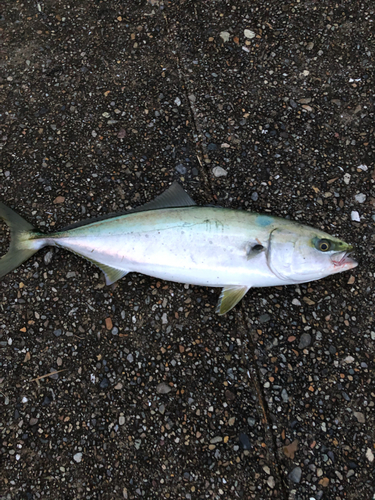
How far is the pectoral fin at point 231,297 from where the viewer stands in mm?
2471

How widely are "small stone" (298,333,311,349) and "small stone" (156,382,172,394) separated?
1.04 metres

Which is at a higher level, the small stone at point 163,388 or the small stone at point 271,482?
the small stone at point 163,388

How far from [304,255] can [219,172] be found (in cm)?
103

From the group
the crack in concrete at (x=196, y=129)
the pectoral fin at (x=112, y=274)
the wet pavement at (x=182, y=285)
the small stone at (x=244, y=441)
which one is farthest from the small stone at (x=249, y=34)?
the small stone at (x=244, y=441)

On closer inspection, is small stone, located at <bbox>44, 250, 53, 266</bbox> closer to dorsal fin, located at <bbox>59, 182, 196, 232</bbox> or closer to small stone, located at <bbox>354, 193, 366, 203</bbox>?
dorsal fin, located at <bbox>59, 182, 196, 232</bbox>

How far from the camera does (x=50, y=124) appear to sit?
10.1 feet

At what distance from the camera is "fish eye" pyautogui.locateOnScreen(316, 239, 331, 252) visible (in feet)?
7.88

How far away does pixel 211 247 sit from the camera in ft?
8.00

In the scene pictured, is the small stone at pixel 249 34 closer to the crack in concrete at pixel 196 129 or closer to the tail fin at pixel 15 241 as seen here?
the crack in concrete at pixel 196 129

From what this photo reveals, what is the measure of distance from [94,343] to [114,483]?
958mm

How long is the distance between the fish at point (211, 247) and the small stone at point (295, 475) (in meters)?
1.16

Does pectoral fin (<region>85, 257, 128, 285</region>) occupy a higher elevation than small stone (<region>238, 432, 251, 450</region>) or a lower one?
higher

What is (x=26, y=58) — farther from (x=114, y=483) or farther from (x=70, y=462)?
(x=114, y=483)

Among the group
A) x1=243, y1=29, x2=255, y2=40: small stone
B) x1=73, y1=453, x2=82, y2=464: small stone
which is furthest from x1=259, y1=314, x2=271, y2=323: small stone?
x1=243, y1=29, x2=255, y2=40: small stone
